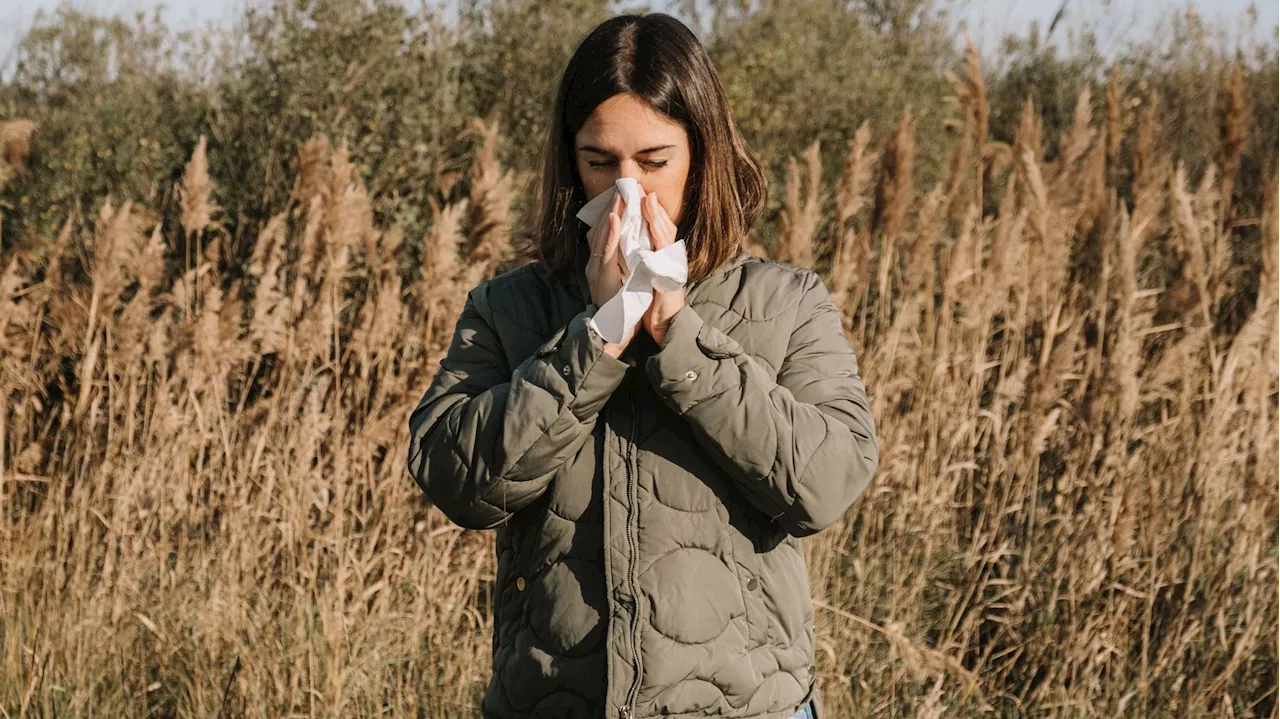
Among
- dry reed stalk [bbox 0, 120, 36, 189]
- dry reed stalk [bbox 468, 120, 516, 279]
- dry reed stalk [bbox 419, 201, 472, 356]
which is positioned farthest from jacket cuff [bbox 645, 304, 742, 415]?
dry reed stalk [bbox 0, 120, 36, 189]

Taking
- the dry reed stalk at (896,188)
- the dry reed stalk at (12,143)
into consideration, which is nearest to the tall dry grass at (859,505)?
the dry reed stalk at (896,188)

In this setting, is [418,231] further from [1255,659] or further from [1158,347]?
[1255,659]

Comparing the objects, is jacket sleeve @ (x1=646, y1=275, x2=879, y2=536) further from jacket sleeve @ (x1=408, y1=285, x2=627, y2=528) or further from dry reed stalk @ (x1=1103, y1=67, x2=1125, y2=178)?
dry reed stalk @ (x1=1103, y1=67, x2=1125, y2=178)

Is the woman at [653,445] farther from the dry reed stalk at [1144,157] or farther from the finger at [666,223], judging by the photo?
the dry reed stalk at [1144,157]

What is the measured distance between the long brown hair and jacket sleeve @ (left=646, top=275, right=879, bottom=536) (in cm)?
23

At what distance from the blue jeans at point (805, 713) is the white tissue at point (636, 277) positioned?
675 millimetres

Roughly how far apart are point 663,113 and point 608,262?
0.29m

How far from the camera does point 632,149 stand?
1872 mm

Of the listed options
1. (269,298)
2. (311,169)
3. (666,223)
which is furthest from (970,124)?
(666,223)

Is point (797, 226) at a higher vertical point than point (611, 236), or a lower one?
higher

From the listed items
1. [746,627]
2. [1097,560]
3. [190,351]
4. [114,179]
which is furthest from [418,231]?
[746,627]

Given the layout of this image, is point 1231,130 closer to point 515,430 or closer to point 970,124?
point 970,124

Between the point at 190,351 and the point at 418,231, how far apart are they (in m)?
3.28

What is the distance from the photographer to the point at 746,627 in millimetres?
1835
